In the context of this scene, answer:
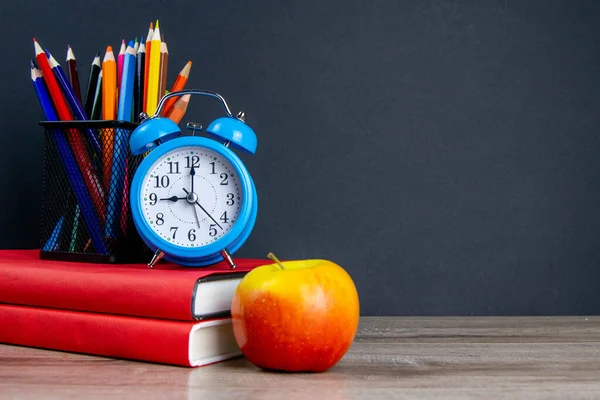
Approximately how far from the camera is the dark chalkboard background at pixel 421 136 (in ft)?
4.12

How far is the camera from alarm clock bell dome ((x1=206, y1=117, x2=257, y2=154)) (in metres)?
0.94

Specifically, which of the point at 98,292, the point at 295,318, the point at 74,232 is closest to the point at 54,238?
the point at 74,232

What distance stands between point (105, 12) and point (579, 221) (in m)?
0.93

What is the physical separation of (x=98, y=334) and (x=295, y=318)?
0.87ft

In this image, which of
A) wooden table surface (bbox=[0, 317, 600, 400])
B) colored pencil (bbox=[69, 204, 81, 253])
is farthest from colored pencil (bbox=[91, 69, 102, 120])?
wooden table surface (bbox=[0, 317, 600, 400])

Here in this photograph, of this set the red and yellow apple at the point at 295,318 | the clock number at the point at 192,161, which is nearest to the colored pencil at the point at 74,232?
the clock number at the point at 192,161

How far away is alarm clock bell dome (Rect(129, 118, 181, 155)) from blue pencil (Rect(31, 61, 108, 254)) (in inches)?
5.4

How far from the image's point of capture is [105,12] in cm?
128

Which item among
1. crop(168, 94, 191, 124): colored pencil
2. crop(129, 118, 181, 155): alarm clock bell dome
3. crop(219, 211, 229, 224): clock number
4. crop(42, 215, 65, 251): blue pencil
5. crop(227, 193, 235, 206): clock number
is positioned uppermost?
crop(168, 94, 191, 124): colored pencil

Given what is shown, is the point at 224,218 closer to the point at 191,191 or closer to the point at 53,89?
the point at 191,191

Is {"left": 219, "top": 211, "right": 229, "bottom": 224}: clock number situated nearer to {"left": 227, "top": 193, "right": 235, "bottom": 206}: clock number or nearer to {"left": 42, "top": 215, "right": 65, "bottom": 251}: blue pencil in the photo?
{"left": 227, "top": 193, "right": 235, "bottom": 206}: clock number

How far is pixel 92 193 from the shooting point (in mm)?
1038

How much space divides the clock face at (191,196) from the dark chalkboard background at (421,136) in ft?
1.02

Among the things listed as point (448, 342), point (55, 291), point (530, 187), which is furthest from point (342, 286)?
point (530, 187)
